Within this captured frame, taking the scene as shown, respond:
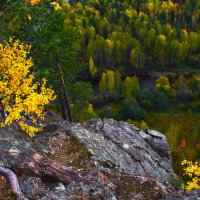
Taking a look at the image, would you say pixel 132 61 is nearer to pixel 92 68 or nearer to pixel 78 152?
pixel 92 68

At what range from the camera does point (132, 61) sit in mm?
153125

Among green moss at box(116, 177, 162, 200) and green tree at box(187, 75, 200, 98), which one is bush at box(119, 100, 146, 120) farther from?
green moss at box(116, 177, 162, 200)

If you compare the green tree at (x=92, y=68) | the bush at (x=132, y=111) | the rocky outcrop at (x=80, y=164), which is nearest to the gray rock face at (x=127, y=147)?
the rocky outcrop at (x=80, y=164)

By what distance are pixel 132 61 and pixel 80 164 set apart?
128229 millimetres

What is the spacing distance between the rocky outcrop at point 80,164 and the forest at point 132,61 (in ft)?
34.9

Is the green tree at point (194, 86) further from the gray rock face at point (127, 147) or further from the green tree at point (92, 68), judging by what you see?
the gray rock face at point (127, 147)

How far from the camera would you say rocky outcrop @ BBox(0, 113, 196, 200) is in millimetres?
24062

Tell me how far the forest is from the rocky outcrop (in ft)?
34.9

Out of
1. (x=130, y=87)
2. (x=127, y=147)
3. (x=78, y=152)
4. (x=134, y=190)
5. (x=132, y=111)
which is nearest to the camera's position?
(x=134, y=190)

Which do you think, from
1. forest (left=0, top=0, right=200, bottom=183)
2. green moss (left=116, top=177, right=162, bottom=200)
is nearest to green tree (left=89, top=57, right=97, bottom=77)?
forest (left=0, top=0, right=200, bottom=183)

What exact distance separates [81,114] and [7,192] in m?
53.6

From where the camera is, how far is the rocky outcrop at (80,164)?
24062 millimetres

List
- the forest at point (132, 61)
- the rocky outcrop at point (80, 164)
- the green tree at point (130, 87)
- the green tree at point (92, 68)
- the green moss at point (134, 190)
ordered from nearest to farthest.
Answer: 1. the rocky outcrop at point (80, 164)
2. the green moss at point (134, 190)
3. the forest at point (132, 61)
4. the green tree at point (130, 87)
5. the green tree at point (92, 68)

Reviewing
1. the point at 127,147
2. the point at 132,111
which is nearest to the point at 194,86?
the point at 132,111
